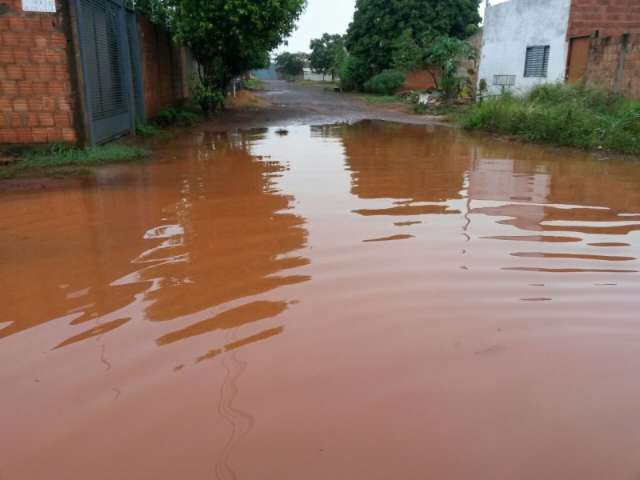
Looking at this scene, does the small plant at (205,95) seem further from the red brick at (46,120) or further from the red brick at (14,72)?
the red brick at (14,72)

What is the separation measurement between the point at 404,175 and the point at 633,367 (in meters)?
5.64

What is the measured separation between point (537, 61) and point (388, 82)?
43.8 ft

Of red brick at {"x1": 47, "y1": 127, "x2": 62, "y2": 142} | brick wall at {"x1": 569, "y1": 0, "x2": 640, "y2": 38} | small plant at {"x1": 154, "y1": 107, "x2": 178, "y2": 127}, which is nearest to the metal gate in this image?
red brick at {"x1": 47, "y1": 127, "x2": 62, "y2": 142}

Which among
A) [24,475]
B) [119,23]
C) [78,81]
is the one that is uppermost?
[119,23]

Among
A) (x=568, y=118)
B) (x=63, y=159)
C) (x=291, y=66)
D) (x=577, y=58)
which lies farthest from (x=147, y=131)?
(x=291, y=66)

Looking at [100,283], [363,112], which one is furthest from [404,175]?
[363,112]

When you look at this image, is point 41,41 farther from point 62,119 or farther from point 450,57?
point 450,57

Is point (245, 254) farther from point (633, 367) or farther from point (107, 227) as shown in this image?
point (633, 367)

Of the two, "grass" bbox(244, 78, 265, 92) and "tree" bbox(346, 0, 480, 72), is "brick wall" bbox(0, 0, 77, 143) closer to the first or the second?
"tree" bbox(346, 0, 480, 72)

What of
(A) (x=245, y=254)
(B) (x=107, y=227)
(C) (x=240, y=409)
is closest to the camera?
(C) (x=240, y=409)

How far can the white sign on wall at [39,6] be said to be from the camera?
8609 millimetres

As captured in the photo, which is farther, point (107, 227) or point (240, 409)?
point (107, 227)

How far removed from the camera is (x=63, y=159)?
878 cm

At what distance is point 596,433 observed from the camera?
247 cm
